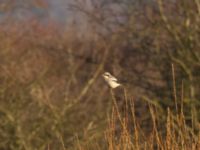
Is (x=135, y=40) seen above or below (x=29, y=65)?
above

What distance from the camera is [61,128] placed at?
50.6ft

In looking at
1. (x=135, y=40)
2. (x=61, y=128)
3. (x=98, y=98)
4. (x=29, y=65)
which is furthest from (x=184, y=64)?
(x=29, y=65)

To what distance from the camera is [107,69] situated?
1802 centimetres

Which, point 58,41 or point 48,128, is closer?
point 48,128

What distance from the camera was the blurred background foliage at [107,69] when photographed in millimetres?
14734

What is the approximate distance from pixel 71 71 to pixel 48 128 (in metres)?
3.66

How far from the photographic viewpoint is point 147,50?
16000 mm

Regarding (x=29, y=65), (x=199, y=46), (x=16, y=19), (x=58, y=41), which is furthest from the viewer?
(x=58, y=41)

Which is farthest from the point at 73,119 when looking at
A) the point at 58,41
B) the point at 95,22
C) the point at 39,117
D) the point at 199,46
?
the point at 58,41

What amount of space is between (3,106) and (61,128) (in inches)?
52.4

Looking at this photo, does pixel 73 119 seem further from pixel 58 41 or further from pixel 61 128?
pixel 58 41

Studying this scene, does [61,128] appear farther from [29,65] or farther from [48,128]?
[29,65]

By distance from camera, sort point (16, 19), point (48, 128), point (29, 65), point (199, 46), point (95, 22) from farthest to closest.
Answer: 1. point (29, 65)
2. point (16, 19)
3. point (95, 22)
4. point (48, 128)
5. point (199, 46)

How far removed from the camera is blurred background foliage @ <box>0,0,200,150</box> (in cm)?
1473
